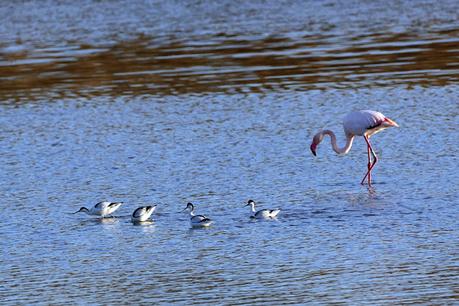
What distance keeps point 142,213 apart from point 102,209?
49 cm

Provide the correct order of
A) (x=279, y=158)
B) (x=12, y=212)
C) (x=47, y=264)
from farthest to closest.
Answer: (x=279, y=158), (x=12, y=212), (x=47, y=264)

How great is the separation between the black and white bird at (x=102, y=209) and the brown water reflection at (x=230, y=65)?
24.4 feet

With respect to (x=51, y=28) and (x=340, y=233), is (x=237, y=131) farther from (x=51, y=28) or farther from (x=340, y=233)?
(x=51, y=28)

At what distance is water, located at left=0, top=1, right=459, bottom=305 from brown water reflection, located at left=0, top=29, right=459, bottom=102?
65 millimetres

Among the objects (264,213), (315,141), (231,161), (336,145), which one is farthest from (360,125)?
(264,213)

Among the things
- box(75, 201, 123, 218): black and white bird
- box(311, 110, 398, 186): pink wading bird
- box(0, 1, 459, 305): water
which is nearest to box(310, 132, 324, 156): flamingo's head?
box(311, 110, 398, 186): pink wading bird

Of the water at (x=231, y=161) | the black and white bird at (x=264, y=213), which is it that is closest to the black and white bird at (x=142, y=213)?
the water at (x=231, y=161)

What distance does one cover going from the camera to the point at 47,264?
10.8 metres

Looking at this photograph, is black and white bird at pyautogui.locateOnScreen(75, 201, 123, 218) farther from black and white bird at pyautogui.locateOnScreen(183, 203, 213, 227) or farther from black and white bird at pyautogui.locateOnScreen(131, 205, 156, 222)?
black and white bird at pyautogui.locateOnScreen(183, 203, 213, 227)

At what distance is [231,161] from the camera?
49.1ft

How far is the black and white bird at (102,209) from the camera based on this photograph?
1240cm

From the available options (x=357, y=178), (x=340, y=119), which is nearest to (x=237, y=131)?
(x=340, y=119)

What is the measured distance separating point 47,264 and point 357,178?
4.55 metres

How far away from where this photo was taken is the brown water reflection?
800 inches
